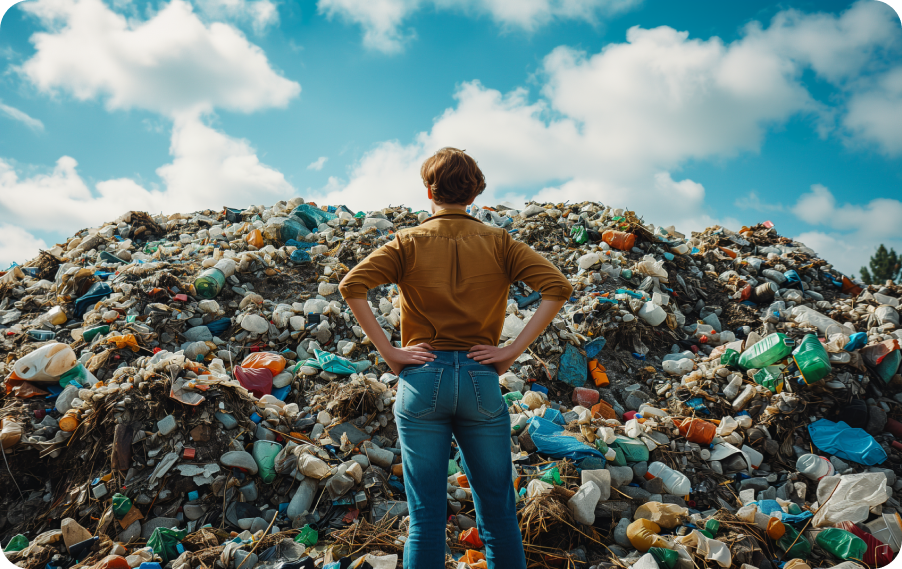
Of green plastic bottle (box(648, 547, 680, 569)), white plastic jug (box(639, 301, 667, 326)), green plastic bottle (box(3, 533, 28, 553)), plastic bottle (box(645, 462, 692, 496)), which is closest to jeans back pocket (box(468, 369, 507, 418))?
green plastic bottle (box(648, 547, 680, 569))

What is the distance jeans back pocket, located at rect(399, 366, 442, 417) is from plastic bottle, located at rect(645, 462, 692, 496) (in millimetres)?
2513

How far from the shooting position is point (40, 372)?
3600 mm

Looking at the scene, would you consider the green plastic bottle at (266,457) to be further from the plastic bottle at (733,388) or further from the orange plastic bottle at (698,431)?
the plastic bottle at (733,388)

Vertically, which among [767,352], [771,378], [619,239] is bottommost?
[771,378]

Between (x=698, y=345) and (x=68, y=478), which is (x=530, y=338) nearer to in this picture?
(x=68, y=478)

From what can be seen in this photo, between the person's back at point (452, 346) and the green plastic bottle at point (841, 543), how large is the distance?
7.87 ft

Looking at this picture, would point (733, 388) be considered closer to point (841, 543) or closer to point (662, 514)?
point (841, 543)

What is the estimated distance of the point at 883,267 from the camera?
978 inches

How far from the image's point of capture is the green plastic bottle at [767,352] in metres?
4.31

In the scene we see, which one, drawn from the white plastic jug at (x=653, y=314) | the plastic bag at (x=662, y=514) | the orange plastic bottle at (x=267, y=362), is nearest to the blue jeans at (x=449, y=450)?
the plastic bag at (x=662, y=514)

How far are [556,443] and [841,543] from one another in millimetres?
1741

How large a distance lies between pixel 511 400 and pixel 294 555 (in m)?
2.19

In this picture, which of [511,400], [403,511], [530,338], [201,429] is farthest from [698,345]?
[201,429]

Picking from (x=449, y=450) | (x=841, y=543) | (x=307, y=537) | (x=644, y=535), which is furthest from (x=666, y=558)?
(x=307, y=537)
